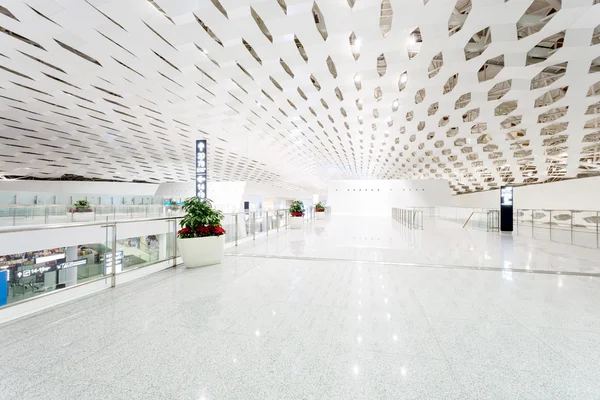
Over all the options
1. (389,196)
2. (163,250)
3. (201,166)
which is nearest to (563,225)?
(163,250)

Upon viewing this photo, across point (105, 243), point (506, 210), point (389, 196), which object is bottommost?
point (105, 243)

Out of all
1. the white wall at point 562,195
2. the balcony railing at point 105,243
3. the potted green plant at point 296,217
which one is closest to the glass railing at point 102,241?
the balcony railing at point 105,243

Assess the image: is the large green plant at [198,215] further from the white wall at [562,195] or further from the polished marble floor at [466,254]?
the white wall at [562,195]

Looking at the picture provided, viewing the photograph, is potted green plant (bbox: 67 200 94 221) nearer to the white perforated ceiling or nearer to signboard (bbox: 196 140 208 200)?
the white perforated ceiling

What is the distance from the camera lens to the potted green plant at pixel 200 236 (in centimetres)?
488

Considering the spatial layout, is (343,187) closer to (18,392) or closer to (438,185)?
(438,185)

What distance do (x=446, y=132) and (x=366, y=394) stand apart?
1882 cm

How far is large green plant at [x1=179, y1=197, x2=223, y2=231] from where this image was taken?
16.9ft

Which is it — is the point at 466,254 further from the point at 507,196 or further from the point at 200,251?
the point at 507,196

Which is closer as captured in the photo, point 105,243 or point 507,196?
point 105,243

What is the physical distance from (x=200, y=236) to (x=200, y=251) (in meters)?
0.30

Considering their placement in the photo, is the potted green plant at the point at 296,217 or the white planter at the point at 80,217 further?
the white planter at the point at 80,217

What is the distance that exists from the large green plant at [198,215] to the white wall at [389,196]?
25.9 metres

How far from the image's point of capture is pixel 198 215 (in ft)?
17.0
